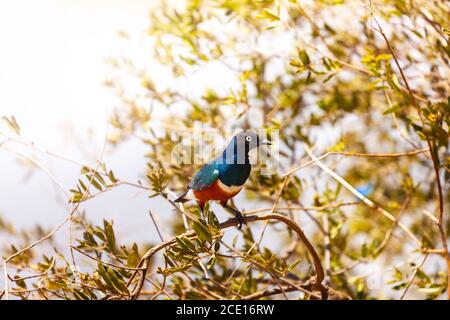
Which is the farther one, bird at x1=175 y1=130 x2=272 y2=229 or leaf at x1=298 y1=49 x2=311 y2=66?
leaf at x1=298 y1=49 x2=311 y2=66

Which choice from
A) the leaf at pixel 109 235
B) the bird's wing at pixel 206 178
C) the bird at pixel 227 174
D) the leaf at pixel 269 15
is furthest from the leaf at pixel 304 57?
the leaf at pixel 109 235

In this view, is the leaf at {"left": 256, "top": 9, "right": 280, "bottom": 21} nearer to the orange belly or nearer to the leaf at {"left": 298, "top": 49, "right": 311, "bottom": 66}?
the leaf at {"left": 298, "top": 49, "right": 311, "bottom": 66}

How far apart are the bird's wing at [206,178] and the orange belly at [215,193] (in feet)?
0.07

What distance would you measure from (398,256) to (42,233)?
12.9 feet

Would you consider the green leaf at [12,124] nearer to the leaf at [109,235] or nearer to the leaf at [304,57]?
the leaf at [109,235]

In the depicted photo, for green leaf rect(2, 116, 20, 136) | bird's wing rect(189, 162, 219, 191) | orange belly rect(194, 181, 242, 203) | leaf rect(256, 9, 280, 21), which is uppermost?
leaf rect(256, 9, 280, 21)

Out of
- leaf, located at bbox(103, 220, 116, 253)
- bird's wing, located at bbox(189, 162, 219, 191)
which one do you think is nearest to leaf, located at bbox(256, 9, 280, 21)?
bird's wing, located at bbox(189, 162, 219, 191)

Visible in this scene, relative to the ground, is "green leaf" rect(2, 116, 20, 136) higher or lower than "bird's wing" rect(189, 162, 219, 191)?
higher

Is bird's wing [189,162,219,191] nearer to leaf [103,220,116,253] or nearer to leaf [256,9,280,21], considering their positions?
leaf [103,220,116,253]

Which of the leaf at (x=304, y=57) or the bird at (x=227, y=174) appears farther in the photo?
the leaf at (x=304, y=57)

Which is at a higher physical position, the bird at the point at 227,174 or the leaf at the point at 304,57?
the leaf at the point at 304,57

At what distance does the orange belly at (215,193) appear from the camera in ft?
9.04

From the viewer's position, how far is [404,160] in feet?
17.2

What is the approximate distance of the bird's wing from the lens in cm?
279
